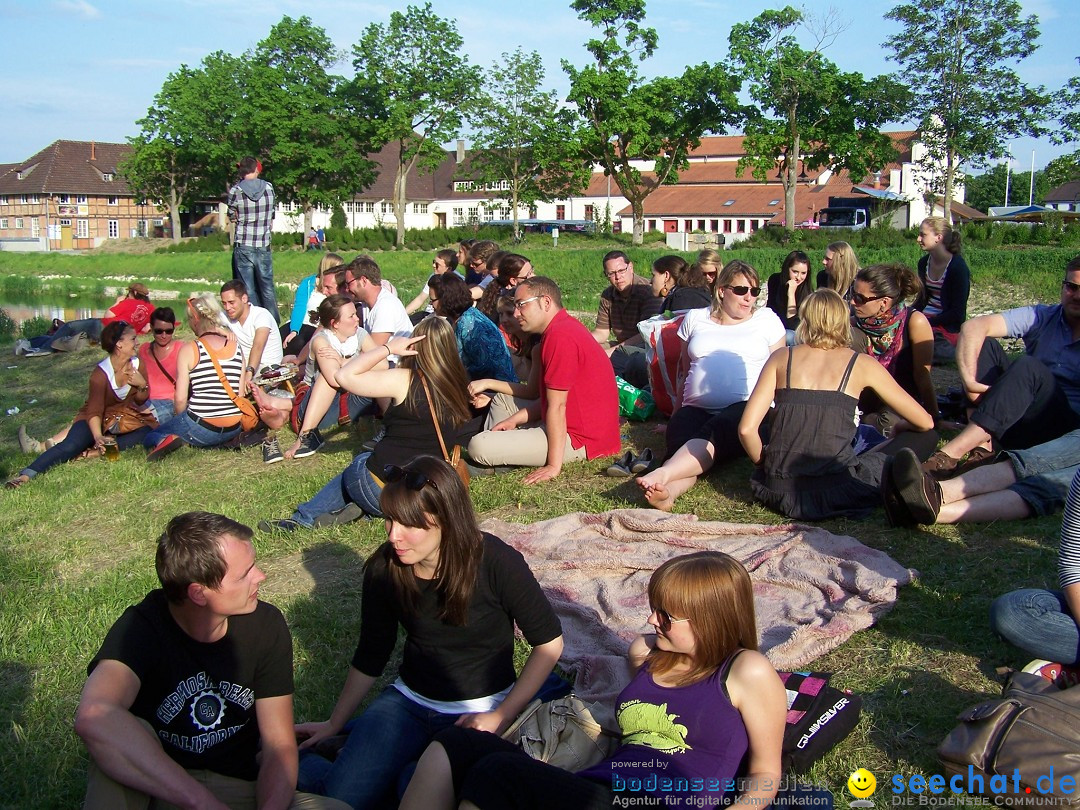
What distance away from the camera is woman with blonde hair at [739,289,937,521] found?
530 centimetres

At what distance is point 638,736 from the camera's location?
277 centimetres

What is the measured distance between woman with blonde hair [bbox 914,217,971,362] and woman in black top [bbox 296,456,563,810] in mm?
6273

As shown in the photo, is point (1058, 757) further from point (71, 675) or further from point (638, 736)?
point (71, 675)

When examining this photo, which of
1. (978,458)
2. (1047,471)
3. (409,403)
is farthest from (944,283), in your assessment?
(409,403)

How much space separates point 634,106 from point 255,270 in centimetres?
3876

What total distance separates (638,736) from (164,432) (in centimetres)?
670

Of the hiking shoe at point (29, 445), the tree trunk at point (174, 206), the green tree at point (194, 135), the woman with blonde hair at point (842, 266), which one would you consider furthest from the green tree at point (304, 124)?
the woman with blonde hair at point (842, 266)

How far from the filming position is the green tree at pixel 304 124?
55.3 m

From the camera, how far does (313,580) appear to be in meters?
5.35

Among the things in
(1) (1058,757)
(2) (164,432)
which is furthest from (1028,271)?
(1) (1058,757)

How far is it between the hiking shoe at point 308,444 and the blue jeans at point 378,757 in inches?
190

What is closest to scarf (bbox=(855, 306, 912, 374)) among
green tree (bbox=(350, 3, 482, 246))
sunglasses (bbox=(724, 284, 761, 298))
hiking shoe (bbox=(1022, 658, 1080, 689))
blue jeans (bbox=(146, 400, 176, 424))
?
sunglasses (bbox=(724, 284, 761, 298))

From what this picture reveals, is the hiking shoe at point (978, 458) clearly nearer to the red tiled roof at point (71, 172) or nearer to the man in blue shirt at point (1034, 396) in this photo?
the man in blue shirt at point (1034, 396)

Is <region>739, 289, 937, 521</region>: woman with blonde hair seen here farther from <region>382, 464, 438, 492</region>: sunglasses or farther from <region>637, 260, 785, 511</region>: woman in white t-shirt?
<region>382, 464, 438, 492</region>: sunglasses
